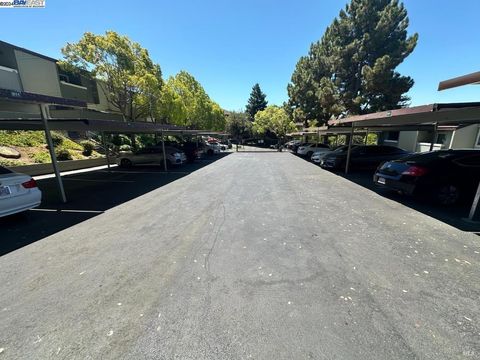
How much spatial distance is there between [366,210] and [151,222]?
217 inches

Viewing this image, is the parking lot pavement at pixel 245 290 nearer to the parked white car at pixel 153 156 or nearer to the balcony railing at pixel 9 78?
the parked white car at pixel 153 156

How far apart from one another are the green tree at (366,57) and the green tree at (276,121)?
14822mm

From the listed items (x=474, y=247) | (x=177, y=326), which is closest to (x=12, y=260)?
(x=177, y=326)

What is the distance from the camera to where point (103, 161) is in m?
16.0

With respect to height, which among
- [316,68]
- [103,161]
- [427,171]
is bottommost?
[103,161]

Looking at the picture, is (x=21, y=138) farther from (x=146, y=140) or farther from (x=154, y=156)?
(x=146, y=140)

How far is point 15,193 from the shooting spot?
473 centimetres

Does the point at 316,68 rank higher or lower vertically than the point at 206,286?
higher

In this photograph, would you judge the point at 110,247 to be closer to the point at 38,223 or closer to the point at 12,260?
the point at 12,260

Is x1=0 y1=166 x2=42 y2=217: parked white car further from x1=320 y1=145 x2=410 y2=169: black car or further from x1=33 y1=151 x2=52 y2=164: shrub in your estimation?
x1=320 y1=145 x2=410 y2=169: black car

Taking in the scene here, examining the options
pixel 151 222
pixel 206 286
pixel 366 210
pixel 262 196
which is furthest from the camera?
pixel 262 196

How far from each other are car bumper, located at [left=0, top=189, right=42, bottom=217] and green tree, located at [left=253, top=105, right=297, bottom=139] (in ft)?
110

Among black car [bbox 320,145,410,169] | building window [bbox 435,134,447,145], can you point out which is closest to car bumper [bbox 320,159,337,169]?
black car [bbox 320,145,410,169]

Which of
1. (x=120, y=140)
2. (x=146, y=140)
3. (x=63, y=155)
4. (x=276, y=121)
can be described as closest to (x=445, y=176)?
(x=63, y=155)
